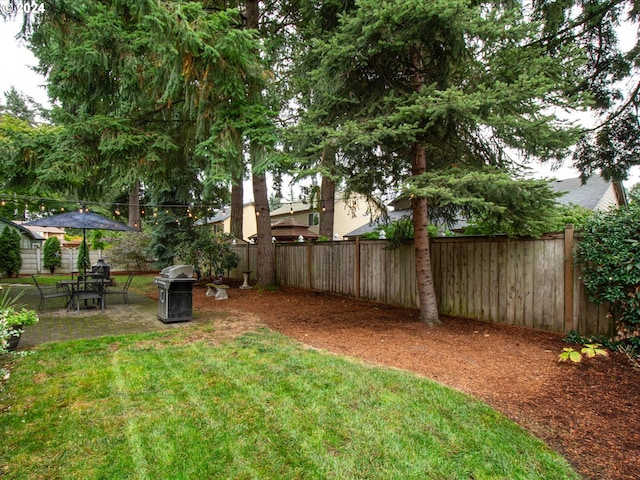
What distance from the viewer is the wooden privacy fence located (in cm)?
480

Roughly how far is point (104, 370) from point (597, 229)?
6176 millimetres

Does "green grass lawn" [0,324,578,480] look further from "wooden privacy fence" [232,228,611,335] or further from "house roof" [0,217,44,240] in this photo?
"house roof" [0,217,44,240]

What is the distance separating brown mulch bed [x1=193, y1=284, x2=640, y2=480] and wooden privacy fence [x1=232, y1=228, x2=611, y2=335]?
0.29 metres

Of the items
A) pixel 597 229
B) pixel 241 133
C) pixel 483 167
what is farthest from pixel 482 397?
pixel 241 133

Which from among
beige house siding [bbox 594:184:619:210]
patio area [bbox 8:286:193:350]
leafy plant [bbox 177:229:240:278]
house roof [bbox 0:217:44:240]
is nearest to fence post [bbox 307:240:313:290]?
leafy plant [bbox 177:229:240:278]

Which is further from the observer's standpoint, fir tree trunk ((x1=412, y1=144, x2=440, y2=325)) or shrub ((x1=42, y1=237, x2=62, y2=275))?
shrub ((x1=42, y1=237, x2=62, y2=275))

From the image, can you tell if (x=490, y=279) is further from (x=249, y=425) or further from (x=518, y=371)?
(x=249, y=425)

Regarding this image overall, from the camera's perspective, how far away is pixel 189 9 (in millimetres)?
5672

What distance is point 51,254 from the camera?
18.0 m

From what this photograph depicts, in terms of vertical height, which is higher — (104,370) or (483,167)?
(483,167)

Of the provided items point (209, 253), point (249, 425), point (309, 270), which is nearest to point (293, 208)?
point (209, 253)

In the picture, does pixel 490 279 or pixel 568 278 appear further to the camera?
pixel 490 279

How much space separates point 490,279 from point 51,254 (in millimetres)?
20922

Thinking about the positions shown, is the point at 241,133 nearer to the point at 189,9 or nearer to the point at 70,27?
the point at 189,9
